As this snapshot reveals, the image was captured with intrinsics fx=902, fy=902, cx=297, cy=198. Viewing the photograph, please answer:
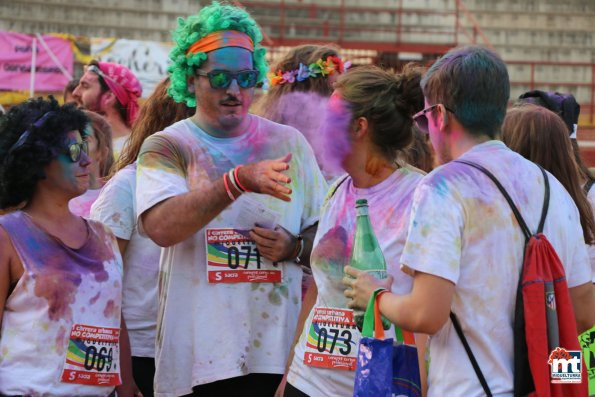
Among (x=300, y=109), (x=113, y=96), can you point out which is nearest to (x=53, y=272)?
(x=300, y=109)

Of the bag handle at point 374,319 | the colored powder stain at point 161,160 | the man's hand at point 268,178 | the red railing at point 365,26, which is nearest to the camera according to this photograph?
the bag handle at point 374,319

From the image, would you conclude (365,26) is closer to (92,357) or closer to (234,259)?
(234,259)

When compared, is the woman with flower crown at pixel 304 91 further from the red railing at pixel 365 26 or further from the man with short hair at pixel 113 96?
the red railing at pixel 365 26

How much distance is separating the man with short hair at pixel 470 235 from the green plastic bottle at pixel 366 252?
0.07 m

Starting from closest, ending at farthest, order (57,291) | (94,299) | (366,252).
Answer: (366,252)
(57,291)
(94,299)

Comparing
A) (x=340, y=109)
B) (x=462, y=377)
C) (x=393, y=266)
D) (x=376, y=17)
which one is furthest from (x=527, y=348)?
(x=376, y=17)

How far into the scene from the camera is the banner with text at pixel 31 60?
13156 millimetres

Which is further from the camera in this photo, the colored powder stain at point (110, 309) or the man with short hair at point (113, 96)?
the man with short hair at point (113, 96)

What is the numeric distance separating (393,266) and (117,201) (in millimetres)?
1444

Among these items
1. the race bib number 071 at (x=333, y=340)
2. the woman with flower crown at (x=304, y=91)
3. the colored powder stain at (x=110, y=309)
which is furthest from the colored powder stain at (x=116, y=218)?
the race bib number 071 at (x=333, y=340)

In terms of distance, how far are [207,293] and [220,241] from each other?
0.19 meters

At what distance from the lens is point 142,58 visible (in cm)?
1327

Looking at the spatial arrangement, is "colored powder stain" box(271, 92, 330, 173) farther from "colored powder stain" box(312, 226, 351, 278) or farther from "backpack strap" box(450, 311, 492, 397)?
"backpack strap" box(450, 311, 492, 397)

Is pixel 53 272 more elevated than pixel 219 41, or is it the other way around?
pixel 219 41
